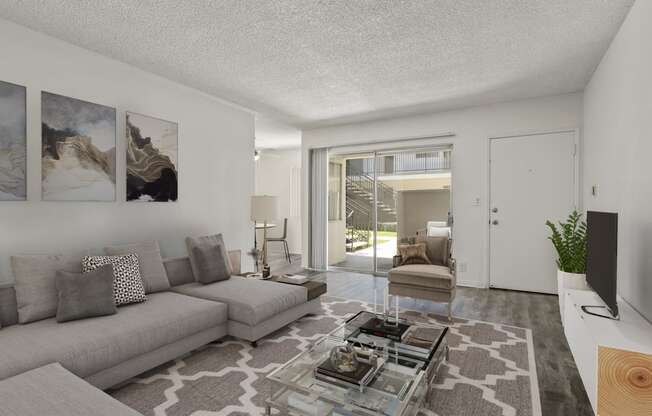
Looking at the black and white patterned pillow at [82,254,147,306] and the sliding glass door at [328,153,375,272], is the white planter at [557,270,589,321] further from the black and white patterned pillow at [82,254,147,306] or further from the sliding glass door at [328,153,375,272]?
the black and white patterned pillow at [82,254,147,306]

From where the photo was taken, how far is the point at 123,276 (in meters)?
2.83

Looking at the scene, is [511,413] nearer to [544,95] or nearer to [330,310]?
[330,310]

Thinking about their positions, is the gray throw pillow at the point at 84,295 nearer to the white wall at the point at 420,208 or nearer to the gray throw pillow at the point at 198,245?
the gray throw pillow at the point at 198,245

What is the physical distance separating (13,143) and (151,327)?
6.40 ft

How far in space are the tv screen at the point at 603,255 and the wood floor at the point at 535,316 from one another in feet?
2.03

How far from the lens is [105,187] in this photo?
3398 millimetres

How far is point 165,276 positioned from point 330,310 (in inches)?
71.0

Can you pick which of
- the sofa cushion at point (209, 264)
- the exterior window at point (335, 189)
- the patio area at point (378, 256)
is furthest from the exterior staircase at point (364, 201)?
the sofa cushion at point (209, 264)

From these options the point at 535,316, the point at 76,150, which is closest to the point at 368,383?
the point at 535,316

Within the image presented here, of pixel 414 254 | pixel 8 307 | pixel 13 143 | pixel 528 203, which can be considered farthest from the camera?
pixel 528 203

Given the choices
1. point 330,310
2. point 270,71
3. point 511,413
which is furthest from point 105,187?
point 511,413

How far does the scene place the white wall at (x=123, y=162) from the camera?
2.84 m

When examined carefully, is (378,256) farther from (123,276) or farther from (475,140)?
(123,276)

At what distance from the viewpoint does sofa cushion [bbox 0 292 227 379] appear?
6.28ft
